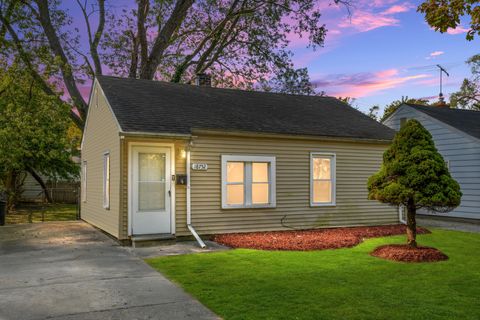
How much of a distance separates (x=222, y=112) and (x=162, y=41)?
1058cm

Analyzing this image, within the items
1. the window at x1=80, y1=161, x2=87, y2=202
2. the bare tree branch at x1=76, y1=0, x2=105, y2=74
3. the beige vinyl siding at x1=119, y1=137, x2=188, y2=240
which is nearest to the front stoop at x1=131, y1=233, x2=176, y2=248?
the beige vinyl siding at x1=119, y1=137, x2=188, y2=240

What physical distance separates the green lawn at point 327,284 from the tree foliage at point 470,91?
106 ft

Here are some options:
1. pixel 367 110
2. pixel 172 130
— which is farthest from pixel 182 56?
pixel 367 110

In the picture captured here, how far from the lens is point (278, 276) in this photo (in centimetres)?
657

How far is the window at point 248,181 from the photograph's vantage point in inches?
435

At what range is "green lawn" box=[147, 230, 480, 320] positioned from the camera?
4.87m

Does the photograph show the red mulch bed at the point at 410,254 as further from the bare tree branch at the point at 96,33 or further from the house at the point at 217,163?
the bare tree branch at the point at 96,33

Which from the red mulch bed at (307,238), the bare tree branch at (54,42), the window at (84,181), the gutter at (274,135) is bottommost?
the red mulch bed at (307,238)

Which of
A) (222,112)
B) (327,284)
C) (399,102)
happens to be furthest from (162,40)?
(399,102)

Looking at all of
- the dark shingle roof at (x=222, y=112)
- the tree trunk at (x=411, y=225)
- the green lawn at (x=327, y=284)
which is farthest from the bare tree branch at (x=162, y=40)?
the tree trunk at (x=411, y=225)

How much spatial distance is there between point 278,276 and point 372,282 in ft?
4.54

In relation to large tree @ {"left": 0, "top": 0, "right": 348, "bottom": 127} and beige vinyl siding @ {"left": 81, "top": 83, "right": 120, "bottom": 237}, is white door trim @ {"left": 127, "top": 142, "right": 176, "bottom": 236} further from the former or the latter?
large tree @ {"left": 0, "top": 0, "right": 348, "bottom": 127}

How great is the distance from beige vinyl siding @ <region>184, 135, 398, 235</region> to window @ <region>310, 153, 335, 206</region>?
0.57 ft

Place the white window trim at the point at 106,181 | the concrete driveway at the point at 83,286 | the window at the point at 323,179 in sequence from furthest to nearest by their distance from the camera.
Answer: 1. the window at the point at 323,179
2. the white window trim at the point at 106,181
3. the concrete driveway at the point at 83,286
